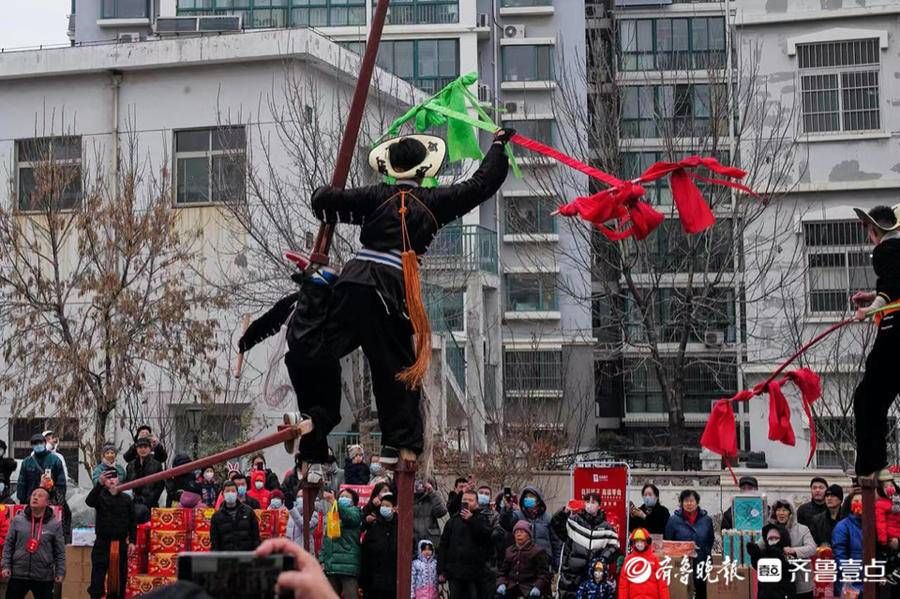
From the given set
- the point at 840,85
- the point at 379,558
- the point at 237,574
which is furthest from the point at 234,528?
the point at 840,85

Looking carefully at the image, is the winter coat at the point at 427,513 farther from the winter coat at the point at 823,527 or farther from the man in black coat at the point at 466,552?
the winter coat at the point at 823,527

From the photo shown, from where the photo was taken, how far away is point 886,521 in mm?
10547

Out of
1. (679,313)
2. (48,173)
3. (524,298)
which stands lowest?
(679,313)

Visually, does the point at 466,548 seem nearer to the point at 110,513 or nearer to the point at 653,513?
the point at 653,513

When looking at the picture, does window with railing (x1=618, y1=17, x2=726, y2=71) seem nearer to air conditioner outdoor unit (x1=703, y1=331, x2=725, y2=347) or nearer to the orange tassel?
air conditioner outdoor unit (x1=703, y1=331, x2=725, y2=347)

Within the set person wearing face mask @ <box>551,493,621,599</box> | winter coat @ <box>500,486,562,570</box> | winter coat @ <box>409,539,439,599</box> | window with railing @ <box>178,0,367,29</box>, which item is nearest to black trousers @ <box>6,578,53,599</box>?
winter coat @ <box>409,539,439,599</box>

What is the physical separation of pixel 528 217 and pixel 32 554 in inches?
710

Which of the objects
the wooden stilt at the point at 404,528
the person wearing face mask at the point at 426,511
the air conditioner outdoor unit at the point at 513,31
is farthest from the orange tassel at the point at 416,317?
the air conditioner outdoor unit at the point at 513,31

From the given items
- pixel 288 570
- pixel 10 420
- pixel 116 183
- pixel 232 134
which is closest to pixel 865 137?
pixel 232 134

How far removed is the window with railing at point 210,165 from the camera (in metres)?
20.0

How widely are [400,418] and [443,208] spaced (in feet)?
3.31

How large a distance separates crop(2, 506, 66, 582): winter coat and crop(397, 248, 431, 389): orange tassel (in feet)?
19.4

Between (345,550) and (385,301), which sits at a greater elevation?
(385,301)

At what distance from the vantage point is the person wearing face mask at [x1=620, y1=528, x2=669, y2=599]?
1077cm
